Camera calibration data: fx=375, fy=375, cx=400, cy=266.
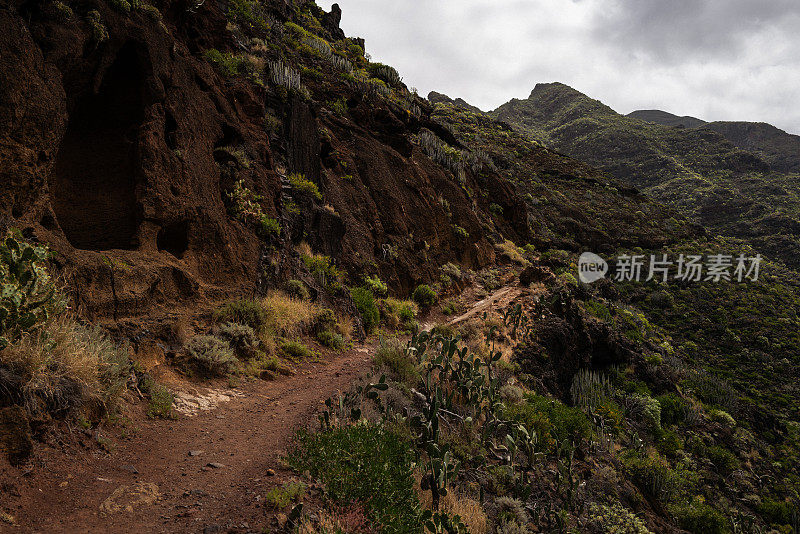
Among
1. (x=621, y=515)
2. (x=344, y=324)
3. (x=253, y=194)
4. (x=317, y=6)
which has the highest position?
(x=317, y=6)

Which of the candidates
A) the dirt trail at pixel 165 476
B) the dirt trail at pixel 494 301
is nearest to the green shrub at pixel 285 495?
the dirt trail at pixel 165 476

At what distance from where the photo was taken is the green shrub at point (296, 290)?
31.9ft

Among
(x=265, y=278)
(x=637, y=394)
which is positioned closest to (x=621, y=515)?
(x=265, y=278)

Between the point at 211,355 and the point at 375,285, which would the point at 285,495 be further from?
the point at 375,285

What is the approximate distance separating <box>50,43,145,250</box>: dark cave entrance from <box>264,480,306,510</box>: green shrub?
225 inches

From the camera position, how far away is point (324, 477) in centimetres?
381

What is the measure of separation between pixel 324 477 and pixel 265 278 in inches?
251

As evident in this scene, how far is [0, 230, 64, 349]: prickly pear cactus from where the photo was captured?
11.8 ft

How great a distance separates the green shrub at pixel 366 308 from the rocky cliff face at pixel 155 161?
161cm

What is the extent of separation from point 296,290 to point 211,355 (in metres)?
3.68

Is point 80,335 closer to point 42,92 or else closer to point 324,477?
point 324,477

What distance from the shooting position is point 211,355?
628cm

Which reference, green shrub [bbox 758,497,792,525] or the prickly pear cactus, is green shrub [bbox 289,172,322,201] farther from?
green shrub [bbox 758,497,792,525]

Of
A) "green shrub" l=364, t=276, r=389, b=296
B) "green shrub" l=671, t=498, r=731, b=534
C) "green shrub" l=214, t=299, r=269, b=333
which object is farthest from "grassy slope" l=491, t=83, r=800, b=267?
"green shrub" l=214, t=299, r=269, b=333
